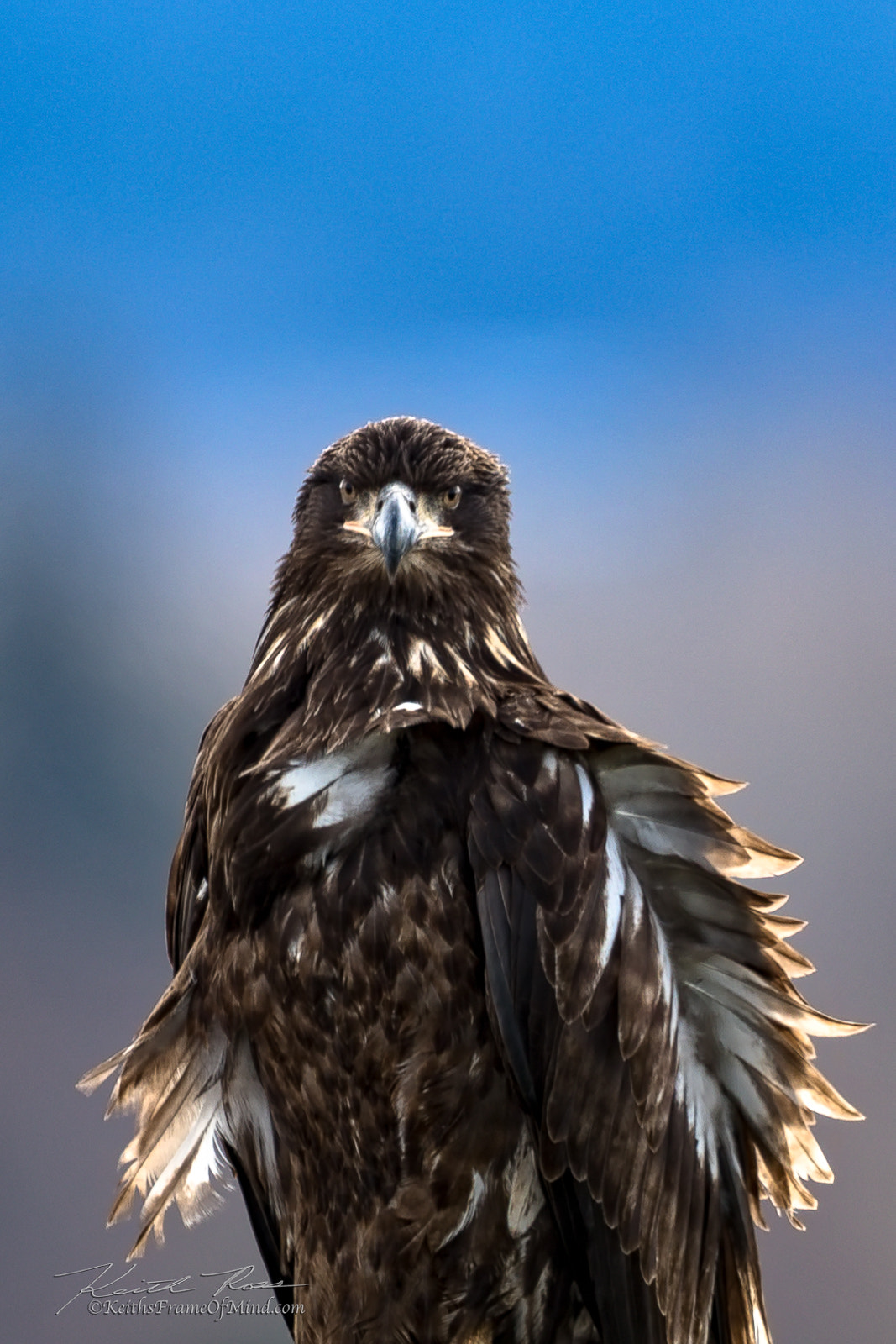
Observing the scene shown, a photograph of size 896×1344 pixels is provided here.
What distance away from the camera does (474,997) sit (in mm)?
1566

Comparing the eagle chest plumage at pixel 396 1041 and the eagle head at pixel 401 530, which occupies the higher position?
the eagle head at pixel 401 530

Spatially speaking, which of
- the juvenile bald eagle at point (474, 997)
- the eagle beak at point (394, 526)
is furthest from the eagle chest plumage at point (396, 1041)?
the eagle beak at point (394, 526)

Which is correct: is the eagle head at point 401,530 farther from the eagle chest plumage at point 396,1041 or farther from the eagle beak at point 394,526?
the eagle chest plumage at point 396,1041

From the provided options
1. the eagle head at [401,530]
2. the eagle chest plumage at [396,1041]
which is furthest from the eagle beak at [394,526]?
the eagle chest plumage at [396,1041]

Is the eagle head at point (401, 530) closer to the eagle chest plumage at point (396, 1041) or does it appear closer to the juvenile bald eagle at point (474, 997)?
the juvenile bald eagle at point (474, 997)

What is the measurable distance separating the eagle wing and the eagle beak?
28 centimetres

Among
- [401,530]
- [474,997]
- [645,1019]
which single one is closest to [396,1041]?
[474,997]

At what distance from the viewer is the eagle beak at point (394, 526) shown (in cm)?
166

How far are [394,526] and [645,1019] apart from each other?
713 millimetres

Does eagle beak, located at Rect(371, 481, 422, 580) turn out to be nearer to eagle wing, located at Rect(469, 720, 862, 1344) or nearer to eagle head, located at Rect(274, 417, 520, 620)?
eagle head, located at Rect(274, 417, 520, 620)

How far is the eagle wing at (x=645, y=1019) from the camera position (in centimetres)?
153

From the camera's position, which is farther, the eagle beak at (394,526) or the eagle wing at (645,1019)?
the eagle beak at (394,526)

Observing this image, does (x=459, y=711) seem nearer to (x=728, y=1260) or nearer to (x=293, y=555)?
(x=293, y=555)

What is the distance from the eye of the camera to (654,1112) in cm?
159
